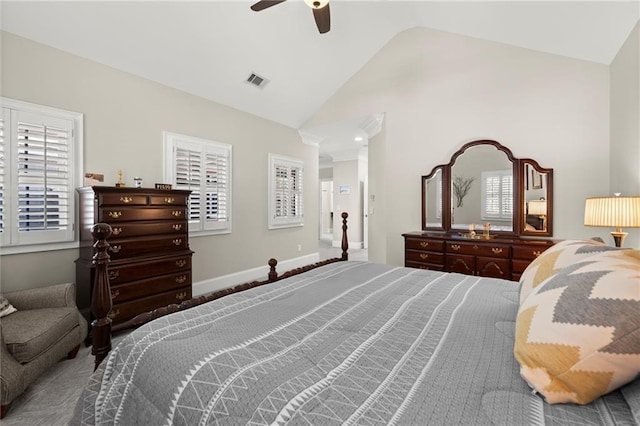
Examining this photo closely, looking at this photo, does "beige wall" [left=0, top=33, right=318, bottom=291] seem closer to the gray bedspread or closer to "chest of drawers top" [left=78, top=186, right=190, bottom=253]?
"chest of drawers top" [left=78, top=186, right=190, bottom=253]

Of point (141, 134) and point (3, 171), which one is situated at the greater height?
point (141, 134)

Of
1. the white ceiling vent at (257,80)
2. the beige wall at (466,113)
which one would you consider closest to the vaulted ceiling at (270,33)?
the white ceiling vent at (257,80)

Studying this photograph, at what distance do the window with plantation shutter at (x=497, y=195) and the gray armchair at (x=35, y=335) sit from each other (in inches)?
174

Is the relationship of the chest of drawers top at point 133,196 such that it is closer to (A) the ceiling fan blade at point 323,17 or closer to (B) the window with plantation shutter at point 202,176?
(B) the window with plantation shutter at point 202,176

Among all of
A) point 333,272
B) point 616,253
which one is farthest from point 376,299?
point 616,253

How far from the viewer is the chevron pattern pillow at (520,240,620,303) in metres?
1.13

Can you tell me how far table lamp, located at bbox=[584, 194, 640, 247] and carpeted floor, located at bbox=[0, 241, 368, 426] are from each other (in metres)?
3.95

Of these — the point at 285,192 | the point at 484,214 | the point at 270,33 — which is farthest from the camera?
the point at 285,192

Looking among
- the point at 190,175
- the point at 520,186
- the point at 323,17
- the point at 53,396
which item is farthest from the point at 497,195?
the point at 53,396

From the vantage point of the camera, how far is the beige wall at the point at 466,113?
3.42 metres

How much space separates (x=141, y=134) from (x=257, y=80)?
174cm

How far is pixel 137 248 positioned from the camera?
9.92 ft

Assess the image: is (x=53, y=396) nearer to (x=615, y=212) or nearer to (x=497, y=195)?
(x=615, y=212)

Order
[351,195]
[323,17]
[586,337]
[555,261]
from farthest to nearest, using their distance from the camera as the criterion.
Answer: [351,195]
[323,17]
[555,261]
[586,337]
